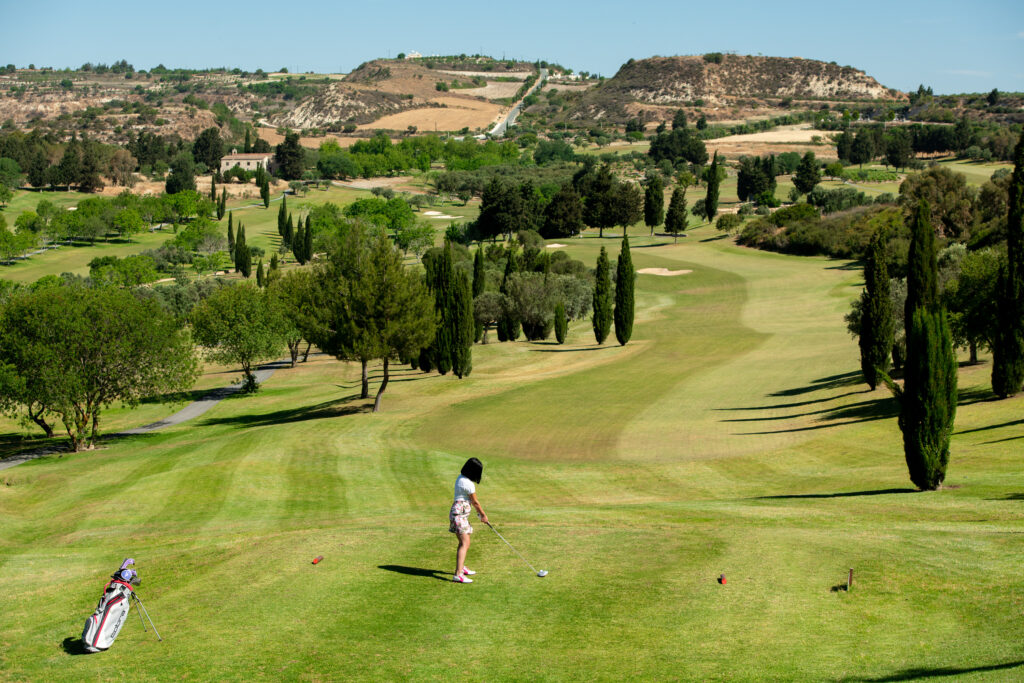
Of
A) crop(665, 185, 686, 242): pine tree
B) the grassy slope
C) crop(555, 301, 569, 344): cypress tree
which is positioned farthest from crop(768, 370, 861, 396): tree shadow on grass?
crop(665, 185, 686, 242): pine tree

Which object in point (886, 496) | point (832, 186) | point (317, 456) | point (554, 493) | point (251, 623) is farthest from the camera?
point (832, 186)

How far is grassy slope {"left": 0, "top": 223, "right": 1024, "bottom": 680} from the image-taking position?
14.8 m

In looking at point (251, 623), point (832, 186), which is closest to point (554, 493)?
point (251, 623)

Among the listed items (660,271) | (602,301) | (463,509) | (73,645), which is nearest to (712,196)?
(660,271)

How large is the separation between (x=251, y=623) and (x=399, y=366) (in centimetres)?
6058

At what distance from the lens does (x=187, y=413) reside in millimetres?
67500

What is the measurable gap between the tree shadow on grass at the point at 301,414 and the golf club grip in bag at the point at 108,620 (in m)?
36.8

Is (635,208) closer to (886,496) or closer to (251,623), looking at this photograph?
(886,496)

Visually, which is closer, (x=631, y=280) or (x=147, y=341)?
(x=147, y=341)

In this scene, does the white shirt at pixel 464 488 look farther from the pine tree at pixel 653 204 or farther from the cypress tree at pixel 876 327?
the pine tree at pixel 653 204

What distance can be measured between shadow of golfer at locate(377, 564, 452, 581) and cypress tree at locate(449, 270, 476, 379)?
141 ft

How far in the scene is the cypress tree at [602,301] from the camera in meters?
76.8

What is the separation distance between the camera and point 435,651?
1488cm

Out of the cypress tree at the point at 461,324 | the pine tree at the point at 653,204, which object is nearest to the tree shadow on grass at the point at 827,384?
the cypress tree at the point at 461,324
